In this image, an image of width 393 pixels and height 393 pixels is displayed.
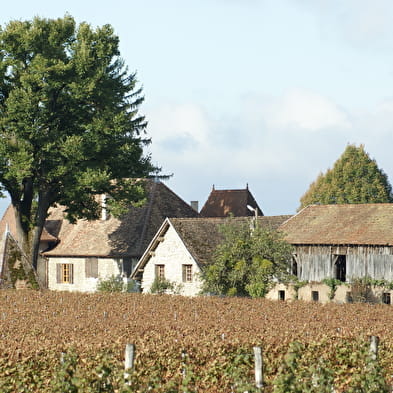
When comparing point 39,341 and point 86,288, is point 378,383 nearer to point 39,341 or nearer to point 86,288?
point 39,341

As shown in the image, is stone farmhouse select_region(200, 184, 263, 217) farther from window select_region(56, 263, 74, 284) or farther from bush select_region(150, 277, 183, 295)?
bush select_region(150, 277, 183, 295)

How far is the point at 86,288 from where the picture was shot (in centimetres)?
5662

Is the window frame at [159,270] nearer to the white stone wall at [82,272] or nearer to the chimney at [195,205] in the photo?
the white stone wall at [82,272]

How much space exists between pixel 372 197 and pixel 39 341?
190 ft

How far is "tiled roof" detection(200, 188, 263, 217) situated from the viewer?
72.4m

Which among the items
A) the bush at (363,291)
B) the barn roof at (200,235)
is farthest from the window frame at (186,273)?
the bush at (363,291)

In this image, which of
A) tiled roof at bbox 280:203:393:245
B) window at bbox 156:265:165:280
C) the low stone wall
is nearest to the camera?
the low stone wall

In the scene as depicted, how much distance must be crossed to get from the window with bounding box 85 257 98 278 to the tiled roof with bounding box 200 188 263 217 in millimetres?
18060

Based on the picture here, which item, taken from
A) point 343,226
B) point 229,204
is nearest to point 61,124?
point 343,226

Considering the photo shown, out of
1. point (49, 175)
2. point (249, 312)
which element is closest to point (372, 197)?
point (49, 175)

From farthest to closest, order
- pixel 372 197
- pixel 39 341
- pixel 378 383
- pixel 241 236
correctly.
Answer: pixel 372 197 → pixel 241 236 → pixel 39 341 → pixel 378 383

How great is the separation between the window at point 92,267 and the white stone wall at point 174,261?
7.64m

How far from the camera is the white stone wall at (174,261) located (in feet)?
158

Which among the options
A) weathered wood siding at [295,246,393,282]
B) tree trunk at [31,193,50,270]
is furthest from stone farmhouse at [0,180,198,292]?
weathered wood siding at [295,246,393,282]
